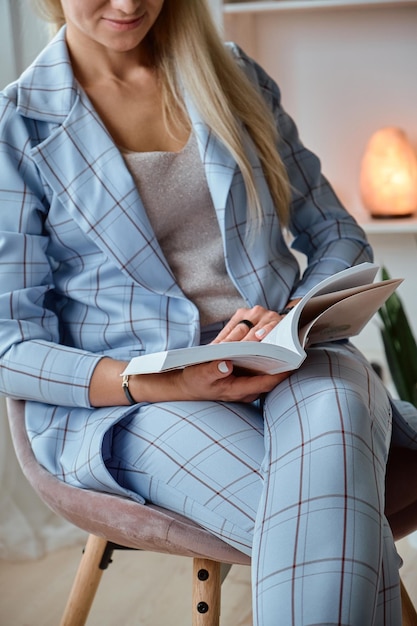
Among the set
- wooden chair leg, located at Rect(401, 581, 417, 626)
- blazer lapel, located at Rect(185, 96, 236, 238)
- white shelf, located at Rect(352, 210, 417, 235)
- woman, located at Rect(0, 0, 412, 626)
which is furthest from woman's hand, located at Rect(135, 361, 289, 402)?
white shelf, located at Rect(352, 210, 417, 235)

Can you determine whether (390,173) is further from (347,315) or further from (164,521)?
(164,521)

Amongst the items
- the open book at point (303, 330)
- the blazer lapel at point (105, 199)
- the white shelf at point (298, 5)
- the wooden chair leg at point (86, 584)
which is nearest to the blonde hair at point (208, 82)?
the blazer lapel at point (105, 199)

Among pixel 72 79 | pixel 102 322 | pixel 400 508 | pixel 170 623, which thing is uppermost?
pixel 72 79

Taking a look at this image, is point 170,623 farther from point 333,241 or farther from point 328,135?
point 328,135

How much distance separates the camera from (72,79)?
123 cm

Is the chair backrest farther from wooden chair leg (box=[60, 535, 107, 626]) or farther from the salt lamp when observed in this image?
the salt lamp

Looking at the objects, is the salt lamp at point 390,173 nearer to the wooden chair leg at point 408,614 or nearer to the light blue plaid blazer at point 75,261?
the light blue plaid blazer at point 75,261

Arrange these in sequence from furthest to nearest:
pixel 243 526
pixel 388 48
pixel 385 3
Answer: pixel 388 48
pixel 385 3
pixel 243 526

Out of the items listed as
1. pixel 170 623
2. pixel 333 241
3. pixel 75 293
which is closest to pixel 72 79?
pixel 75 293

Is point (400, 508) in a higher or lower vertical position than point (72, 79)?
lower

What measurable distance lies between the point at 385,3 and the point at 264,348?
131 centimetres

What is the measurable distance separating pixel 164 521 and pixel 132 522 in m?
0.04

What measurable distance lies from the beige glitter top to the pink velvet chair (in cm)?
29

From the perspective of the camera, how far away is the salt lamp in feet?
6.72
